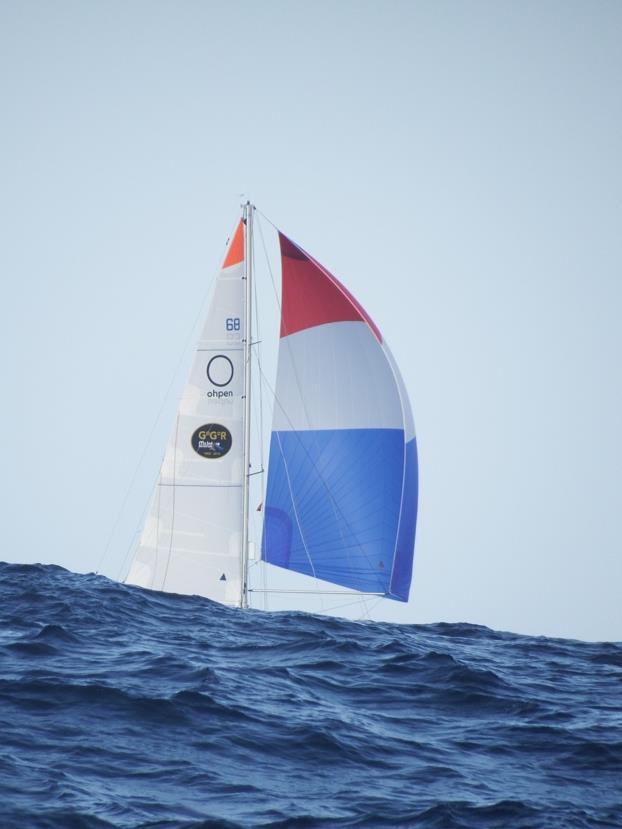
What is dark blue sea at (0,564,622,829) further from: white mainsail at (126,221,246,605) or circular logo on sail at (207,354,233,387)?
circular logo on sail at (207,354,233,387)

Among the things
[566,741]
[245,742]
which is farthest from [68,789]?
[566,741]

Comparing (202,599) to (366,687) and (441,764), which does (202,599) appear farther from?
(441,764)

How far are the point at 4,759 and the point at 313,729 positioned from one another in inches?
126

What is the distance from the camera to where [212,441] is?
78.3 feet

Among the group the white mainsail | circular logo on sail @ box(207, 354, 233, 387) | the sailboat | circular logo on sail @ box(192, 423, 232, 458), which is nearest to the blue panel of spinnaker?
the sailboat

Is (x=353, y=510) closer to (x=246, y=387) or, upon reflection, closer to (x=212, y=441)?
(x=212, y=441)

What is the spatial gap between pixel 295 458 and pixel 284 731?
13686 millimetres

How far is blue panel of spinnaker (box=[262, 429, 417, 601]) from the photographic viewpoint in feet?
74.7

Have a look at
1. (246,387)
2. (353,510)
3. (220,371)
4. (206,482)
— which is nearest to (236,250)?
(220,371)

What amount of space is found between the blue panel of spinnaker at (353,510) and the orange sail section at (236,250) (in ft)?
15.8

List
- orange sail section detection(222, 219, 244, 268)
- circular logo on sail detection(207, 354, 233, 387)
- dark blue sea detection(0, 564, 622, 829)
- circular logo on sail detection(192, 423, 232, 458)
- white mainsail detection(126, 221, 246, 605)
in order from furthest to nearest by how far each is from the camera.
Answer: orange sail section detection(222, 219, 244, 268) < circular logo on sail detection(207, 354, 233, 387) < circular logo on sail detection(192, 423, 232, 458) < white mainsail detection(126, 221, 246, 605) < dark blue sea detection(0, 564, 622, 829)

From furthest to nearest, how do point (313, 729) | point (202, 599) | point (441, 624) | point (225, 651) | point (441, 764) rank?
1. point (202, 599)
2. point (441, 624)
3. point (225, 651)
4. point (313, 729)
5. point (441, 764)

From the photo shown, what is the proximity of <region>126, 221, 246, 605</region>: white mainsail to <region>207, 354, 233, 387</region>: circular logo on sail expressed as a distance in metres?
0.02

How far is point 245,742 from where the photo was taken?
31.4 feet
